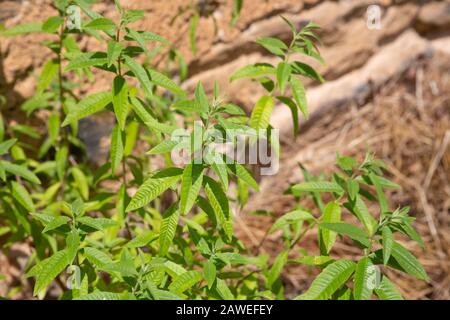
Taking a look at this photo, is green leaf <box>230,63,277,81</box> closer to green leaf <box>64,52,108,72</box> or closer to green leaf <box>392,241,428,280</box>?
green leaf <box>64,52,108,72</box>

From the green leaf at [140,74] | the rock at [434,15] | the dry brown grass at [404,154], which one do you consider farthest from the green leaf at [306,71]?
the rock at [434,15]

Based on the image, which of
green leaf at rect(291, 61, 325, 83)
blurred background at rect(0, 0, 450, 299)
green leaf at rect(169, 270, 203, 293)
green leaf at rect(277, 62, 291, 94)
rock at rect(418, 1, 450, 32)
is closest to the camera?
green leaf at rect(169, 270, 203, 293)

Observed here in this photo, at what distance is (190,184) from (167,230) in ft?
0.51

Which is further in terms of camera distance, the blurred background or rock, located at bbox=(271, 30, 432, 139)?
rock, located at bbox=(271, 30, 432, 139)

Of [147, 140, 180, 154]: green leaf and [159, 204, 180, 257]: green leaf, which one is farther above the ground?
[147, 140, 180, 154]: green leaf

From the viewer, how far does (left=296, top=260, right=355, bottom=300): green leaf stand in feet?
4.68

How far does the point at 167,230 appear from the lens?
60.8 inches

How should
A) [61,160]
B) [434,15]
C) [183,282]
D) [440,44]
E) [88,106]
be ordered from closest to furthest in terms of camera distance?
[183,282]
[88,106]
[61,160]
[434,15]
[440,44]

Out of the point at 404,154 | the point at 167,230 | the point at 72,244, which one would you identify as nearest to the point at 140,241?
the point at 167,230

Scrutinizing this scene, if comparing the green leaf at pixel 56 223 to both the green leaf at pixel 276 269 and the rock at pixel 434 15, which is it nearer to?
the green leaf at pixel 276 269

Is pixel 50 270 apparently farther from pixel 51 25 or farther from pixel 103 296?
pixel 51 25

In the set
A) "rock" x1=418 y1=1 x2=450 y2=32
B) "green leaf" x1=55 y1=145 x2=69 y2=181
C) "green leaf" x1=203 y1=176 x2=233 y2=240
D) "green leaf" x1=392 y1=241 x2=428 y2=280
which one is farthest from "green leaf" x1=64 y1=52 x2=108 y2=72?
"rock" x1=418 y1=1 x2=450 y2=32

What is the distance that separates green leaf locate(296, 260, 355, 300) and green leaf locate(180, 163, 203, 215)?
338 mm
